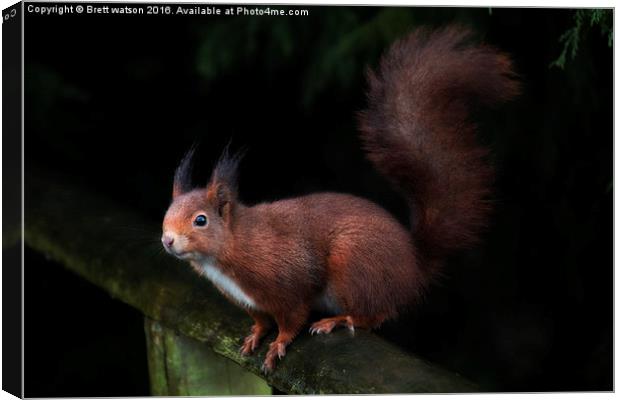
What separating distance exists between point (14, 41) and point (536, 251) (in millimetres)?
2026

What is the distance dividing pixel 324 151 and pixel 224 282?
156cm

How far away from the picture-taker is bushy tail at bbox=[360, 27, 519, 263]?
7.18 feet

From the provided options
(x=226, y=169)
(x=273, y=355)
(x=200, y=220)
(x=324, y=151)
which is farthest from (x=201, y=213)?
(x=324, y=151)

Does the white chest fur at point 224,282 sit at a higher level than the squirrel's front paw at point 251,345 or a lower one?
higher

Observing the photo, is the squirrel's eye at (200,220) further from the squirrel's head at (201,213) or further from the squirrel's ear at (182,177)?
the squirrel's ear at (182,177)

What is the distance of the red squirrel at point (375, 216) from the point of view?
2166mm

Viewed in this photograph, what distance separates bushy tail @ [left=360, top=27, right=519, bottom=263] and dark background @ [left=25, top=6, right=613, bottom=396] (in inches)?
31.0

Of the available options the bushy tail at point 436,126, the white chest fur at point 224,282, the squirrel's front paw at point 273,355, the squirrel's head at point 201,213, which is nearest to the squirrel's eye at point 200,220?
the squirrel's head at point 201,213

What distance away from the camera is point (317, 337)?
2174 mm

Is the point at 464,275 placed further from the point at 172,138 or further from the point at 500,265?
the point at 172,138

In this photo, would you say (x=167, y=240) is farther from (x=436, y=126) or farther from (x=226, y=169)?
(x=436, y=126)

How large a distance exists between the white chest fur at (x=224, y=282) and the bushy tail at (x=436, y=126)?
435 millimetres

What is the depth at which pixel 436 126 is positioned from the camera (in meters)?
2.28

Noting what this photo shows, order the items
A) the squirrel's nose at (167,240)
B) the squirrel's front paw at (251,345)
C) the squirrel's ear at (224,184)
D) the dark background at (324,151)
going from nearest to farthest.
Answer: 1. the squirrel's nose at (167,240)
2. the squirrel's ear at (224,184)
3. the squirrel's front paw at (251,345)
4. the dark background at (324,151)
